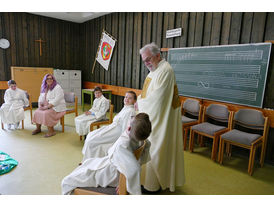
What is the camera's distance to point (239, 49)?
10.5 feet

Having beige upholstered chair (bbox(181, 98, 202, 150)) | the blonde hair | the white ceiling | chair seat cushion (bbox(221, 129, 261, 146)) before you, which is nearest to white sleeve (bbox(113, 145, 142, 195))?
the blonde hair

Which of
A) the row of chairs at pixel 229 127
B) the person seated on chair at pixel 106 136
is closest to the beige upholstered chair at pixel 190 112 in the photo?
the row of chairs at pixel 229 127

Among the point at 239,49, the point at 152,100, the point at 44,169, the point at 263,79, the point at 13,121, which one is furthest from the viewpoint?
the point at 13,121

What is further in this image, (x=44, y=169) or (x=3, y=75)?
(x=3, y=75)

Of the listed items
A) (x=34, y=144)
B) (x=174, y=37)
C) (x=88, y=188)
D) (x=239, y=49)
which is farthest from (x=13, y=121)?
(x=239, y=49)

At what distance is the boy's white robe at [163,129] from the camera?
198 centimetres

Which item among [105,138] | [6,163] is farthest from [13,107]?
[105,138]

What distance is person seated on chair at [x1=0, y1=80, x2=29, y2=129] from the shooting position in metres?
4.14

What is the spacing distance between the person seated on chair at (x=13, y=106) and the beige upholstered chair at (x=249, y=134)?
3.96 m

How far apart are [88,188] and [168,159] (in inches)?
35.8

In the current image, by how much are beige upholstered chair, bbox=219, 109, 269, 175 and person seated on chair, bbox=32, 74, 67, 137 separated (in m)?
3.09

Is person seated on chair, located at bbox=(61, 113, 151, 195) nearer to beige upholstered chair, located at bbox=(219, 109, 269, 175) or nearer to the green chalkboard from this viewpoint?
beige upholstered chair, located at bbox=(219, 109, 269, 175)

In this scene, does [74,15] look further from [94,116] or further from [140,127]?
[140,127]
